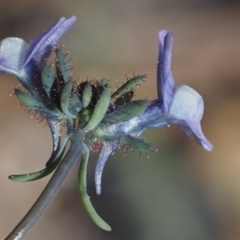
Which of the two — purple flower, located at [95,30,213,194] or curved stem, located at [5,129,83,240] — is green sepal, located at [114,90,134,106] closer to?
purple flower, located at [95,30,213,194]

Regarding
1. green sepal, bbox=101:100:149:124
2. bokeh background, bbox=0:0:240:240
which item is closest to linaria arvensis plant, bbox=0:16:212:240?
green sepal, bbox=101:100:149:124

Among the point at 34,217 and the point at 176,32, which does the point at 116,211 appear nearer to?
the point at 176,32

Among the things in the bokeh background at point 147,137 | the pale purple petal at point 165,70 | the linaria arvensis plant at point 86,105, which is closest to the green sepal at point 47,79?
the linaria arvensis plant at point 86,105

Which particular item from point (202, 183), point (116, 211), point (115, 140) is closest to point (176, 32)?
point (202, 183)

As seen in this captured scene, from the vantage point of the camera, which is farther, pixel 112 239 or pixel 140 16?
pixel 140 16

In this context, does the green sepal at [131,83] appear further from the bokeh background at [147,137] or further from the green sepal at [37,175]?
the bokeh background at [147,137]

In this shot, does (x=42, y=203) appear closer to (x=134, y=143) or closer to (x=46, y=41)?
(x=134, y=143)
